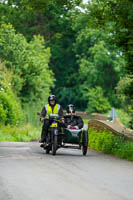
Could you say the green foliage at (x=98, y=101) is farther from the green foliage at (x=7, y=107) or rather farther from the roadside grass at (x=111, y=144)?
the roadside grass at (x=111, y=144)

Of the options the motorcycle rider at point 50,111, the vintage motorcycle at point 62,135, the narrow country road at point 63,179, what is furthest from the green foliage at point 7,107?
the narrow country road at point 63,179

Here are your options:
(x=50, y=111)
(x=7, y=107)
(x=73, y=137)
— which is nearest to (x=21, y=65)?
(x=7, y=107)

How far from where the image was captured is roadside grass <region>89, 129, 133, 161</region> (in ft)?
56.7

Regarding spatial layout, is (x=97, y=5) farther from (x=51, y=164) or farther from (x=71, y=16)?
(x=51, y=164)

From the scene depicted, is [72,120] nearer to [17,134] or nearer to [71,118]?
[71,118]

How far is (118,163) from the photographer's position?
49.0 ft

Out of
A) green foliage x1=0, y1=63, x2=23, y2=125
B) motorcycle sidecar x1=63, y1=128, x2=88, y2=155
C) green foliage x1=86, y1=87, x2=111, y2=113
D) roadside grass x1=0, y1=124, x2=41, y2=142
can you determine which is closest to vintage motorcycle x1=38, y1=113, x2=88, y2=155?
motorcycle sidecar x1=63, y1=128, x2=88, y2=155

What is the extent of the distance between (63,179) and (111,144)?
342 inches

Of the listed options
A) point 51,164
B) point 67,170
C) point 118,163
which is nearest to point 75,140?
point 118,163

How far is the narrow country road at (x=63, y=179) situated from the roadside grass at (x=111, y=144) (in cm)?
222

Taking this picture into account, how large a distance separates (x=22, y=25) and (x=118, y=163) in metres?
64.3

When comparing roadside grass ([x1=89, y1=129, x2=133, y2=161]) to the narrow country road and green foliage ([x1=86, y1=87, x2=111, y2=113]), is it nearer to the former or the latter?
the narrow country road

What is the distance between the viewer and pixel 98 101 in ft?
252

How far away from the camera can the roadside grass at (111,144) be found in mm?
17275
